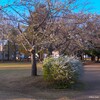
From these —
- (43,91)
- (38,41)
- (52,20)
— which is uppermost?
(52,20)

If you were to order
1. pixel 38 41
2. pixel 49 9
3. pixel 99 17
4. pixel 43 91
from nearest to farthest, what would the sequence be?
pixel 43 91
pixel 49 9
pixel 38 41
pixel 99 17

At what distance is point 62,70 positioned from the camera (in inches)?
690

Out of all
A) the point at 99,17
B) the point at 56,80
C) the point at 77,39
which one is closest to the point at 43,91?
the point at 56,80

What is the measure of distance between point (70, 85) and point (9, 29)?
21.8 feet

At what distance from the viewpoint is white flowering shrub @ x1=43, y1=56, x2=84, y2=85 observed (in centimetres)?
1755

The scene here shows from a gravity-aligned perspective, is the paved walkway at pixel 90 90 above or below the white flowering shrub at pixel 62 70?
below

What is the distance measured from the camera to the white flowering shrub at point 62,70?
57.6ft

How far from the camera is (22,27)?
21.6 metres

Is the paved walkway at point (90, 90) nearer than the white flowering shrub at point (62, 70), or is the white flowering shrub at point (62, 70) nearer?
the paved walkway at point (90, 90)

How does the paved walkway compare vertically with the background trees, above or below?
below

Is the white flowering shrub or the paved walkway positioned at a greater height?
the white flowering shrub

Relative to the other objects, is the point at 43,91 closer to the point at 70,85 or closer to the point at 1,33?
the point at 70,85

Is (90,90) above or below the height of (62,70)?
below

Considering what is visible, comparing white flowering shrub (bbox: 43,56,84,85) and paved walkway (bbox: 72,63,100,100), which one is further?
white flowering shrub (bbox: 43,56,84,85)
